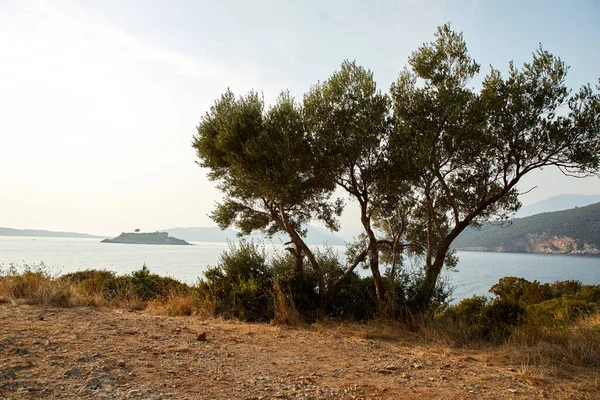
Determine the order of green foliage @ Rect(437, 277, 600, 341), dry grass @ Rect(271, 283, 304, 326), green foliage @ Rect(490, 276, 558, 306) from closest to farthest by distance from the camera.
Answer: green foliage @ Rect(437, 277, 600, 341), dry grass @ Rect(271, 283, 304, 326), green foliage @ Rect(490, 276, 558, 306)

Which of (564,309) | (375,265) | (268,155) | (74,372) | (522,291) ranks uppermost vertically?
(268,155)

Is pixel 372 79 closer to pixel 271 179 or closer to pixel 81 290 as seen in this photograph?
pixel 271 179

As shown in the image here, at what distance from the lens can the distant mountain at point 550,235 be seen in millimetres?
58816

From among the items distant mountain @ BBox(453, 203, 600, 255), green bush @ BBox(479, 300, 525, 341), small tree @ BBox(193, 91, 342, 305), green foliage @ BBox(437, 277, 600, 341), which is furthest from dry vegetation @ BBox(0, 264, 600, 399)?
distant mountain @ BBox(453, 203, 600, 255)

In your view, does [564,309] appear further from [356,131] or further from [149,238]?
[149,238]

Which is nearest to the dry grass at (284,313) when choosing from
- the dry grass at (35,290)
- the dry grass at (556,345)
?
the dry grass at (556,345)

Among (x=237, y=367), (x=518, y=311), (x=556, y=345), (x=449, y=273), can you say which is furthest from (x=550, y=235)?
(x=237, y=367)

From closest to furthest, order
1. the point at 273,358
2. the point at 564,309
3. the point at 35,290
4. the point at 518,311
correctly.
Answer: the point at 273,358 < the point at 518,311 < the point at 35,290 < the point at 564,309

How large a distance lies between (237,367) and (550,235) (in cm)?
7347

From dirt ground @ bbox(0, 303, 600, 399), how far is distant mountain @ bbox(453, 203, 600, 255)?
53692 millimetres

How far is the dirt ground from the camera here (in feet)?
13.6

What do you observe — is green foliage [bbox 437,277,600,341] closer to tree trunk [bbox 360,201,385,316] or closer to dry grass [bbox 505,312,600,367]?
dry grass [bbox 505,312,600,367]

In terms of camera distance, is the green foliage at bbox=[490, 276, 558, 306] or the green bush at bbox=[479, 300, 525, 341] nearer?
the green bush at bbox=[479, 300, 525, 341]

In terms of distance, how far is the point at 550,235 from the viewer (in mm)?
65312
